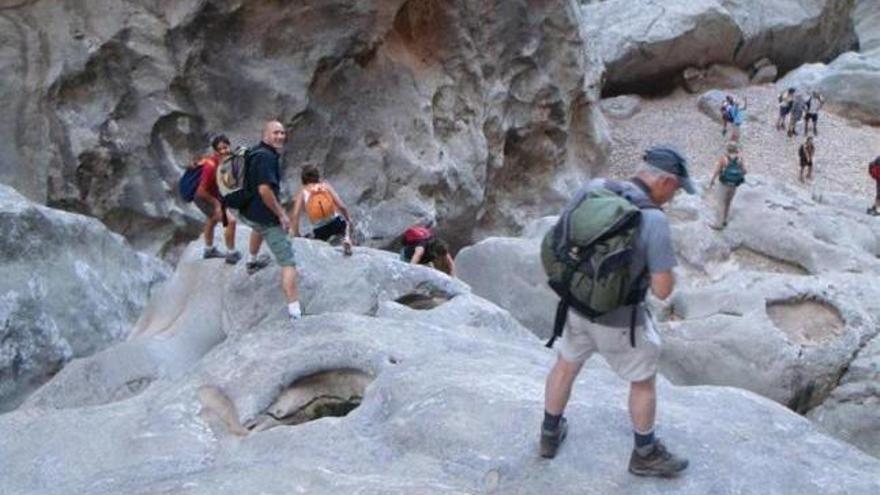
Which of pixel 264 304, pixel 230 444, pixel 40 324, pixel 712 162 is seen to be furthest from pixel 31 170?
pixel 712 162

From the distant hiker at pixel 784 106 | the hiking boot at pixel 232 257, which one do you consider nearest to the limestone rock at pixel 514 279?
the hiking boot at pixel 232 257

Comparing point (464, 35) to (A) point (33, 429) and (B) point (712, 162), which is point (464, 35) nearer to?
(B) point (712, 162)

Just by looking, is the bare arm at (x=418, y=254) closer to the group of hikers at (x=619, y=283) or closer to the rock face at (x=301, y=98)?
the group of hikers at (x=619, y=283)

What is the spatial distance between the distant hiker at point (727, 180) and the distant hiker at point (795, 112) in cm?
1363

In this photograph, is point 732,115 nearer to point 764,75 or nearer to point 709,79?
point 709,79

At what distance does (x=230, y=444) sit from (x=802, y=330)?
6.37 m

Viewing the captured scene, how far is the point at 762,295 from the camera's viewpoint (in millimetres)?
9586

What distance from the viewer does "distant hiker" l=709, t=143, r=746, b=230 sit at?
12.0 metres

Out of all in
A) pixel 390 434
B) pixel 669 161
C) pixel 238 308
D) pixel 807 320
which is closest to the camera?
pixel 669 161

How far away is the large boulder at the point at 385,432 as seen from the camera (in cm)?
425

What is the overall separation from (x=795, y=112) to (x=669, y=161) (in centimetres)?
2260

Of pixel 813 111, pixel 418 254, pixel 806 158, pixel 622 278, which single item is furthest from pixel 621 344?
pixel 813 111

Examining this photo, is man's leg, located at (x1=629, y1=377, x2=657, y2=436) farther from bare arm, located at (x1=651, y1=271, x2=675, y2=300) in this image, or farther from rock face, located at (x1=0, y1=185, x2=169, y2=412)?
rock face, located at (x1=0, y1=185, x2=169, y2=412)

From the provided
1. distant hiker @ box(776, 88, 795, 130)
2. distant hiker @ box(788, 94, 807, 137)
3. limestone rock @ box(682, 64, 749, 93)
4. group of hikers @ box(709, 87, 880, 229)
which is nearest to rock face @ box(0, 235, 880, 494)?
group of hikers @ box(709, 87, 880, 229)
